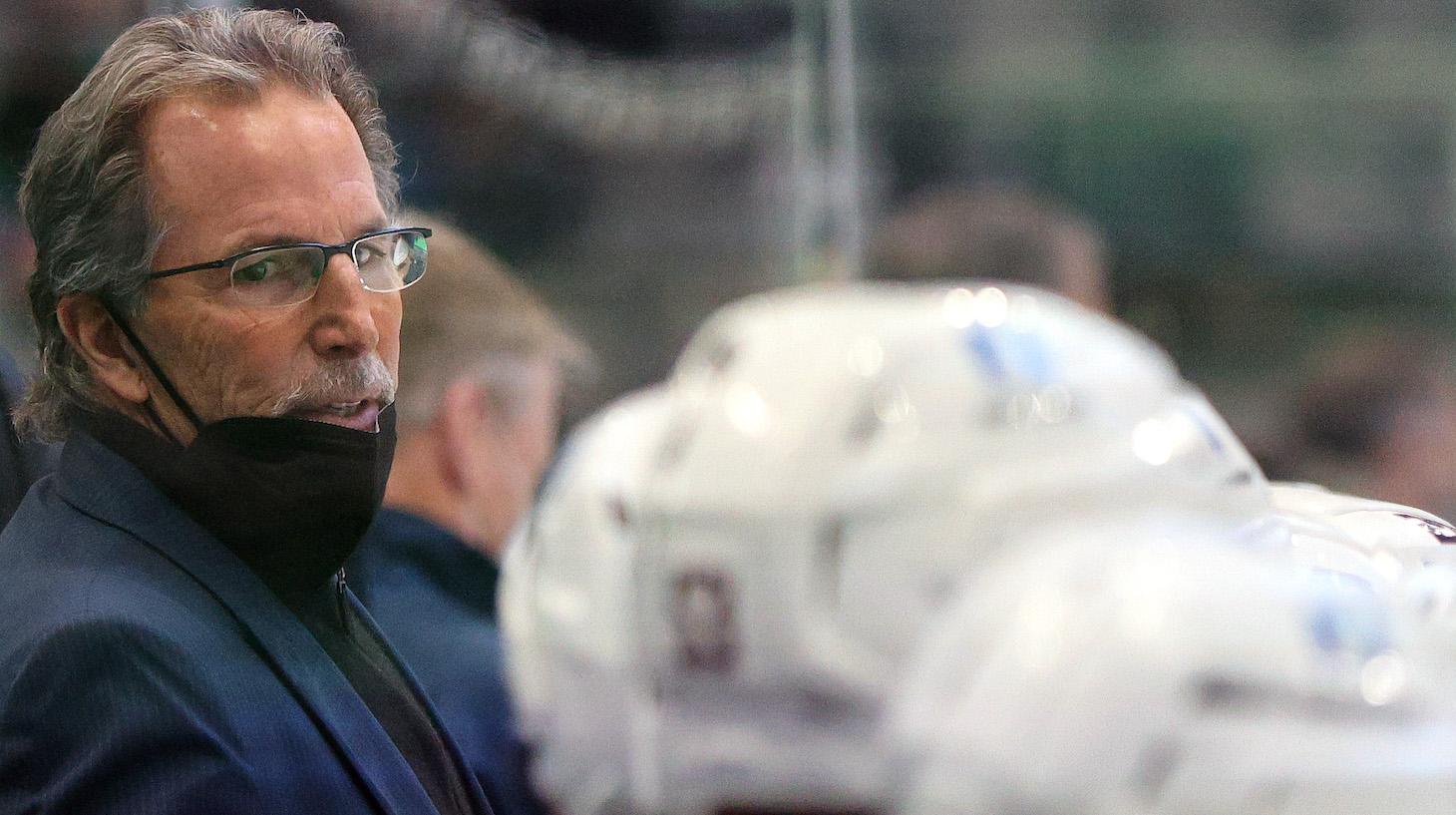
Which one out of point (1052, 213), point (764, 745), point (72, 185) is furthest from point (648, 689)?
point (1052, 213)

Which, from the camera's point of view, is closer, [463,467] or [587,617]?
[587,617]

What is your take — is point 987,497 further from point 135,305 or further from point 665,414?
point 135,305

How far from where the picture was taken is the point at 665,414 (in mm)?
545

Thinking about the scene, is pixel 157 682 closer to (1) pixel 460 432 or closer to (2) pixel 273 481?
(2) pixel 273 481

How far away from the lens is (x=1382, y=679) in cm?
45

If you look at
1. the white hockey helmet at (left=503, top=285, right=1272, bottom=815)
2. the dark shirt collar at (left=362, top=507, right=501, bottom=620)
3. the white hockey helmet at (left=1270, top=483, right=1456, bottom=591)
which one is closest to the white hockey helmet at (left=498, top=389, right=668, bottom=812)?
the white hockey helmet at (left=503, top=285, right=1272, bottom=815)

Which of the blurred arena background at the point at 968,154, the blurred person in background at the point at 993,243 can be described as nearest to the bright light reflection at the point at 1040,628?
the blurred person in background at the point at 993,243

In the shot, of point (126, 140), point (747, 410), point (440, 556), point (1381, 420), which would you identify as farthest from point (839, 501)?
point (1381, 420)

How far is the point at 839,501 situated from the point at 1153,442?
4.3 inches

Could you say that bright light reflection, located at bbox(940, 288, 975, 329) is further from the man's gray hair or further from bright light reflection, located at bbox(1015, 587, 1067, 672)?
the man's gray hair

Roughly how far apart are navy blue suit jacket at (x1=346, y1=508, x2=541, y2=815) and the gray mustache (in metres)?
0.13

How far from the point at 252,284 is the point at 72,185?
126 mm

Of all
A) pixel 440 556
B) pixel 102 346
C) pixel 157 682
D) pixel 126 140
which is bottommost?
pixel 440 556

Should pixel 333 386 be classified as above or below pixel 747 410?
below
